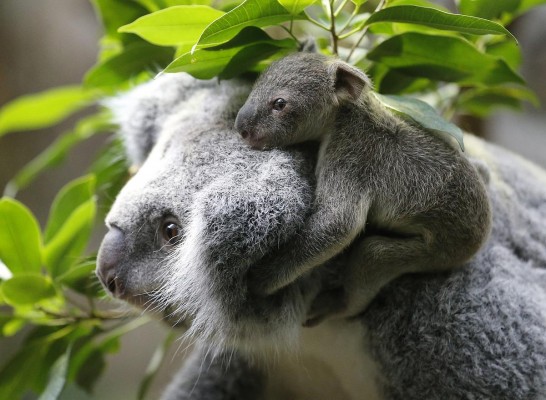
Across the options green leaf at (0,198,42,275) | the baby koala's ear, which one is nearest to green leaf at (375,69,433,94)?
the baby koala's ear

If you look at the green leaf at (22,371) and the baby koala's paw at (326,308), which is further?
the green leaf at (22,371)

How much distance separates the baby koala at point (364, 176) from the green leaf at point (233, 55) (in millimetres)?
57

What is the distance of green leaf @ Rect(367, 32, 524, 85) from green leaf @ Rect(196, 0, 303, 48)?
0.28 metres

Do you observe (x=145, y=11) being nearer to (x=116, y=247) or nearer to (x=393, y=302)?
(x=116, y=247)

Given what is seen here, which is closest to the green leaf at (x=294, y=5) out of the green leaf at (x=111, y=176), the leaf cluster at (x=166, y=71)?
the leaf cluster at (x=166, y=71)

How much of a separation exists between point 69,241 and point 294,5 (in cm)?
75

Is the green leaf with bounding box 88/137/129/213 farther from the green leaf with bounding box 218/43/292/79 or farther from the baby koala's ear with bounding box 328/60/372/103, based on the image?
the baby koala's ear with bounding box 328/60/372/103

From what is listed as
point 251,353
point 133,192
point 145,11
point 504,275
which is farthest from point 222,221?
point 145,11

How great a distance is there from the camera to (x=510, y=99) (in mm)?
1766

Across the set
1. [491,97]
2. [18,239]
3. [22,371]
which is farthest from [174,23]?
[491,97]

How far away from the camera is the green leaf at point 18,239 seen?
4.38ft

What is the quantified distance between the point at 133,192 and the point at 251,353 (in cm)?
Result: 40

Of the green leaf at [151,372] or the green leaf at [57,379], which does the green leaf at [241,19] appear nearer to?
the green leaf at [57,379]

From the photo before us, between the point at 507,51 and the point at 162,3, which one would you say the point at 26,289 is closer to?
the point at 162,3
